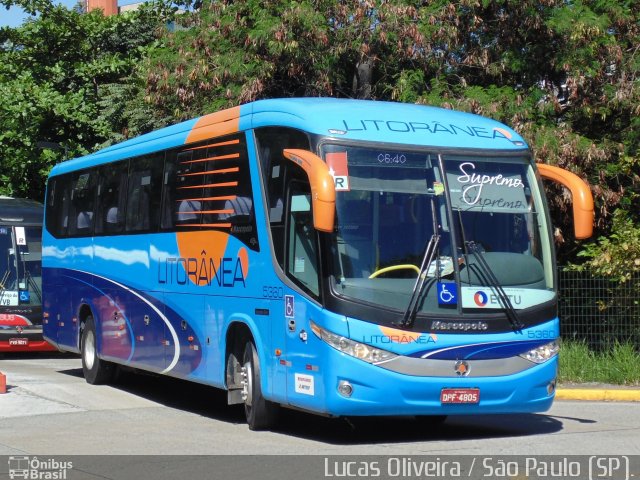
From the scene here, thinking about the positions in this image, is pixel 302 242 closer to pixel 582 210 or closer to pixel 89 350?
pixel 582 210

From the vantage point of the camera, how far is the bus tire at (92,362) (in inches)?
675

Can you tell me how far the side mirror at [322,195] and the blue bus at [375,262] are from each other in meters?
0.02

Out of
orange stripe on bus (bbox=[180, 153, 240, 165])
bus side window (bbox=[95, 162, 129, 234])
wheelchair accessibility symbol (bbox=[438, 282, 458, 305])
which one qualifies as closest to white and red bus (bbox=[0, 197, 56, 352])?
bus side window (bbox=[95, 162, 129, 234])

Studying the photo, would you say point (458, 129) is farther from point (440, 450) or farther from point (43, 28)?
point (43, 28)

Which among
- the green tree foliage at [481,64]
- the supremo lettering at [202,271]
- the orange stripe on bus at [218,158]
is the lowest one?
the supremo lettering at [202,271]

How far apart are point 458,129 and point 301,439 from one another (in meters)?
3.58

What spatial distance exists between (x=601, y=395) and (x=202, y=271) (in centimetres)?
594

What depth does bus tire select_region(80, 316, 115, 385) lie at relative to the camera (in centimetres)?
1716

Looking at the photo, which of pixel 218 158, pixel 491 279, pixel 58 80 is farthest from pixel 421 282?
pixel 58 80

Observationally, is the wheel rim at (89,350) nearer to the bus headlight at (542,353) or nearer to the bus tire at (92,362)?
the bus tire at (92,362)

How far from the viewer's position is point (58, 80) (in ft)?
107

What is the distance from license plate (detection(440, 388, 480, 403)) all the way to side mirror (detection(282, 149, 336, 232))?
203 centimetres
